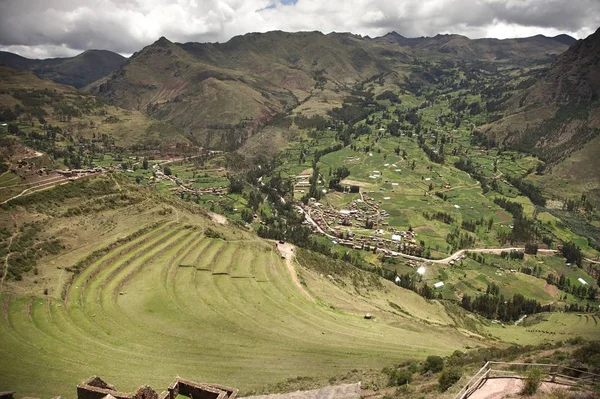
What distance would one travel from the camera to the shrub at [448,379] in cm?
3222

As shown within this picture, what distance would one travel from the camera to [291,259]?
9362cm

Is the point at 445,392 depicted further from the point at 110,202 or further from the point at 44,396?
→ the point at 110,202

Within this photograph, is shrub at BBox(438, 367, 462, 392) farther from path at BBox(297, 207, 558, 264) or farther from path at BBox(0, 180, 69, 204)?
path at BBox(297, 207, 558, 264)

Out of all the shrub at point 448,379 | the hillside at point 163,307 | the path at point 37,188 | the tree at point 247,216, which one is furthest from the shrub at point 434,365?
the tree at point 247,216

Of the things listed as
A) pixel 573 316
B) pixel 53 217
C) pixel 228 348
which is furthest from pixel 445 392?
pixel 573 316

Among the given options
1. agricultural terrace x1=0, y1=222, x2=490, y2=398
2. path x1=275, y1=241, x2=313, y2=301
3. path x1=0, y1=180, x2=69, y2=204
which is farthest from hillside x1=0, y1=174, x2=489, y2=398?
path x1=0, y1=180, x2=69, y2=204

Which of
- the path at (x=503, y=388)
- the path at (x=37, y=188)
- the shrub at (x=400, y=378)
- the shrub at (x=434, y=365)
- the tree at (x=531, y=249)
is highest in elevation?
→ the path at (x=37, y=188)

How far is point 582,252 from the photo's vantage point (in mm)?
161625

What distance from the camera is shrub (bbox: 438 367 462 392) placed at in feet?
106

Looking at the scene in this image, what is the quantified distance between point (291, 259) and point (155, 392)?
62.9 meters

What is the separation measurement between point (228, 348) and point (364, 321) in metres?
27.0

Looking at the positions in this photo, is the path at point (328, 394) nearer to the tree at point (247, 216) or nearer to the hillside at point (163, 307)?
the hillside at point (163, 307)

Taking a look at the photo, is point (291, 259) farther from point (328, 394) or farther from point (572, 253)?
point (572, 253)

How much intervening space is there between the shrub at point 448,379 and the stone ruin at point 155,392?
16.4 metres
